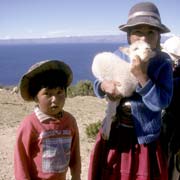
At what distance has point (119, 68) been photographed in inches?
126

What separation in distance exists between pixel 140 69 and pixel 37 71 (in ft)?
2.37

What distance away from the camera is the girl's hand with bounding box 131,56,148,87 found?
10.1ft

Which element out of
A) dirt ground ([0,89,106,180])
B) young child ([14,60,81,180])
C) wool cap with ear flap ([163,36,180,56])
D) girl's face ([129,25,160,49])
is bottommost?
dirt ground ([0,89,106,180])

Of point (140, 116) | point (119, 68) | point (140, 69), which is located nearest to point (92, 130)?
point (140, 116)

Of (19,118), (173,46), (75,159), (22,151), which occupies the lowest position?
(19,118)

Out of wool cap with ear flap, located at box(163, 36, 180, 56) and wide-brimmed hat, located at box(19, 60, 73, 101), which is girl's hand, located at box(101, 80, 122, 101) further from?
wool cap with ear flap, located at box(163, 36, 180, 56)

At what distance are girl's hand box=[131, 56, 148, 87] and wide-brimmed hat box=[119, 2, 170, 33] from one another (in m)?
0.28

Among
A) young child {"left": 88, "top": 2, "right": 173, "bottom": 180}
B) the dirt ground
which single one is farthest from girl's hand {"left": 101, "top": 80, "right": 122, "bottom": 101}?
the dirt ground

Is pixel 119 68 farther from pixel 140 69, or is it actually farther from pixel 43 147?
pixel 43 147

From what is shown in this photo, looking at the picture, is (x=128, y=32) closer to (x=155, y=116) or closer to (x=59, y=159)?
(x=155, y=116)

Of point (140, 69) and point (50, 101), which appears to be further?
point (50, 101)

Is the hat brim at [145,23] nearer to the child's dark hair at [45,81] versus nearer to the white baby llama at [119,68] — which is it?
the white baby llama at [119,68]

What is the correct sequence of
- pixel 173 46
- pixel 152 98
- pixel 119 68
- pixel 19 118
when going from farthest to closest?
pixel 19 118
pixel 173 46
pixel 119 68
pixel 152 98

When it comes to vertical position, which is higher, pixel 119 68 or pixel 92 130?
pixel 119 68
